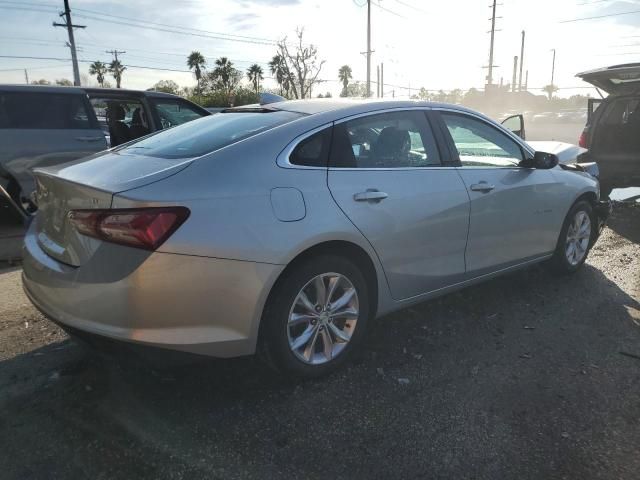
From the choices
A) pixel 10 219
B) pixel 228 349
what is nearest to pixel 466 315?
pixel 228 349

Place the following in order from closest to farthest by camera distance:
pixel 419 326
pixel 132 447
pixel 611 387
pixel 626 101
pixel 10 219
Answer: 1. pixel 132 447
2. pixel 611 387
3. pixel 419 326
4. pixel 10 219
5. pixel 626 101

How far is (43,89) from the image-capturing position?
6.57 metres

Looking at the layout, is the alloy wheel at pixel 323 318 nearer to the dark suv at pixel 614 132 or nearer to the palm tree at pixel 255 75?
the dark suv at pixel 614 132

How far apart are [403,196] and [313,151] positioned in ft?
2.16

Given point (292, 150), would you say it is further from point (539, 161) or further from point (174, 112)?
point (174, 112)

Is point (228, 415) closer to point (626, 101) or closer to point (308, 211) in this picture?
point (308, 211)

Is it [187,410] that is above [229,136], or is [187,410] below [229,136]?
below

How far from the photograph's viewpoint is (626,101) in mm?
8211

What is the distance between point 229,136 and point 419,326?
1.97 metres

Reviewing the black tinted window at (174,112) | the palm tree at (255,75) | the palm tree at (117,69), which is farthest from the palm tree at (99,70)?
the black tinted window at (174,112)

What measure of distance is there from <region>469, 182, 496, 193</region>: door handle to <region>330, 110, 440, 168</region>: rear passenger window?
1.10ft

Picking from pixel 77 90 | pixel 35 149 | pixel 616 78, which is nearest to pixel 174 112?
pixel 77 90

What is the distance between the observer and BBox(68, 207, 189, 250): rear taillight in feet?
7.69

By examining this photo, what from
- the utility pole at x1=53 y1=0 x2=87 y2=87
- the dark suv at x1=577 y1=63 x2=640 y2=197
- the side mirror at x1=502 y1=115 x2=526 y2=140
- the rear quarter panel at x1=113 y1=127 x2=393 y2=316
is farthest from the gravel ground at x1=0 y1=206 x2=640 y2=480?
the utility pole at x1=53 y1=0 x2=87 y2=87
